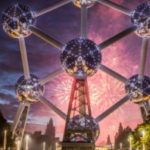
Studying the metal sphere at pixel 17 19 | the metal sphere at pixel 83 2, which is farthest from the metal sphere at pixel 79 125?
the metal sphere at pixel 83 2

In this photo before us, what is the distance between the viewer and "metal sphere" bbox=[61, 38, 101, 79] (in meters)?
21.8

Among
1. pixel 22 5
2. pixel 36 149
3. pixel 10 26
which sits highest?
pixel 22 5

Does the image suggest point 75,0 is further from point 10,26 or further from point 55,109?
point 55,109

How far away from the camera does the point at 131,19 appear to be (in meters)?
25.3

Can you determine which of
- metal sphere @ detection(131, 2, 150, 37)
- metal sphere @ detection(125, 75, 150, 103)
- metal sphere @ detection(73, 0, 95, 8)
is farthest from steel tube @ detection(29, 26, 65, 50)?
metal sphere @ detection(125, 75, 150, 103)

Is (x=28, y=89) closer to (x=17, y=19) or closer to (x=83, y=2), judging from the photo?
(x=17, y=19)

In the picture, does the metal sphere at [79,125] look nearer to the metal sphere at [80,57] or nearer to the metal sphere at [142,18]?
the metal sphere at [80,57]

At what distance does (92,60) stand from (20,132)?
49.5 feet

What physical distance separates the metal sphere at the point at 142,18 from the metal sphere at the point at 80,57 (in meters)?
4.73

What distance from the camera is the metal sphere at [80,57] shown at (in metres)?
21.8

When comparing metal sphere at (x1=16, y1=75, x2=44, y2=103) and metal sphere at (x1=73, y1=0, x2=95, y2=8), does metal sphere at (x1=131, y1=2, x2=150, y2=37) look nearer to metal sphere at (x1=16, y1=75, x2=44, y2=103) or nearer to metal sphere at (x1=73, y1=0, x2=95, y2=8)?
metal sphere at (x1=73, y1=0, x2=95, y2=8)

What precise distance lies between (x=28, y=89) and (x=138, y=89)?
1011 cm

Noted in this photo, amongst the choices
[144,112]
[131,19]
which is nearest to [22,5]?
[131,19]

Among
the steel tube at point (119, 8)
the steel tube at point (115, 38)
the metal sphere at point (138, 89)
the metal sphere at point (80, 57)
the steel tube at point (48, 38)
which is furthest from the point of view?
the metal sphere at point (138, 89)
